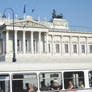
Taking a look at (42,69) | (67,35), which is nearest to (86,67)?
(42,69)

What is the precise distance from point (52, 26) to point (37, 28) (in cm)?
747

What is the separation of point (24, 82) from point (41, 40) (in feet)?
153

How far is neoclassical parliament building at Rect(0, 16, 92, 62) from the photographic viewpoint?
50.7 m

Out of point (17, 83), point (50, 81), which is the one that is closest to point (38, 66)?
point (50, 81)

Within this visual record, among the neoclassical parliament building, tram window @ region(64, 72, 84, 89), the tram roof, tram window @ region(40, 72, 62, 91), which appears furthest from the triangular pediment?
tram window @ region(40, 72, 62, 91)

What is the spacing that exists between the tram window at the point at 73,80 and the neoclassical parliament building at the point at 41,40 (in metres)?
36.6

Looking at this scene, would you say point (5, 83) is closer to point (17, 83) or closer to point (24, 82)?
point (17, 83)

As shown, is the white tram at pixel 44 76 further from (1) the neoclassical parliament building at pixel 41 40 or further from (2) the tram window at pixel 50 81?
(1) the neoclassical parliament building at pixel 41 40

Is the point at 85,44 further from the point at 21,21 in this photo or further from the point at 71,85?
the point at 71,85

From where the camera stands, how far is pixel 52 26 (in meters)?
A: 59.5

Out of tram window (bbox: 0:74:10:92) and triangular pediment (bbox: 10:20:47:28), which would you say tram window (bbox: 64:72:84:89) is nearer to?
tram window (bbox: 0:74:10:92)

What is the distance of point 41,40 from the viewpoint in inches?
2184

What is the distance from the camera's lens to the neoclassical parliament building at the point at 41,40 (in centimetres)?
5072

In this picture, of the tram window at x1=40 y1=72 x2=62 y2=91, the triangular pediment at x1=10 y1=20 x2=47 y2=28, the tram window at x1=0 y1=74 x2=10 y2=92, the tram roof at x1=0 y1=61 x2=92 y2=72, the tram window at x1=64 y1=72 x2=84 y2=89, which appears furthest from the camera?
the triangular pediment at x1=10 y1=20 x2=47 y2=28
